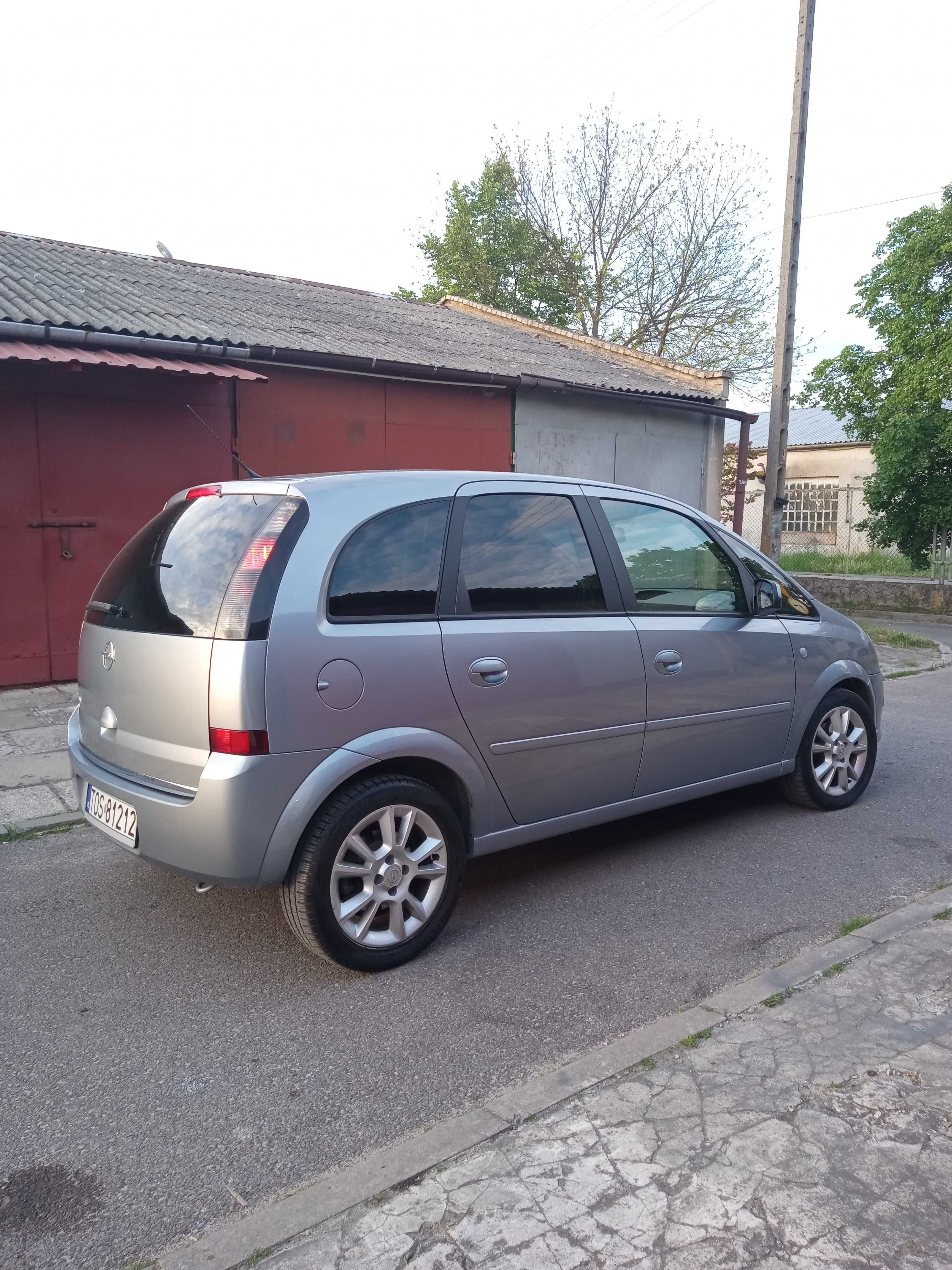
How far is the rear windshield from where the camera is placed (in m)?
3.30

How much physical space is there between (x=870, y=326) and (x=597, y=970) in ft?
71.0

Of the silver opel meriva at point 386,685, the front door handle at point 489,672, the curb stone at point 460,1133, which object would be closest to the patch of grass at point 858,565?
the silver opel meriva at point 386,685

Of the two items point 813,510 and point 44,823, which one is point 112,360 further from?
point 813,510

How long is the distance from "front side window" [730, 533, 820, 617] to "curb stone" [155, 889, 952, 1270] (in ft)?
6.61

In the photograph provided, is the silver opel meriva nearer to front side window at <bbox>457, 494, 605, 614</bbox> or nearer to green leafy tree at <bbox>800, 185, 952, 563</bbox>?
front side window at <bbox>457, 494, 605, 614</bbox>

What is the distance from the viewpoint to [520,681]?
148 inches

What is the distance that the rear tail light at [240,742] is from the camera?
122 inches

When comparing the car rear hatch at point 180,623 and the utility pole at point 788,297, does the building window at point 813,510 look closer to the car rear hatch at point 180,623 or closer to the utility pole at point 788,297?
the utility pole at point 788,297

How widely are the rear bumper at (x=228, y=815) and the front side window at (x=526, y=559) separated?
3.21 feet

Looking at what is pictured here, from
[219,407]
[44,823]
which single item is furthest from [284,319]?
[44,823]

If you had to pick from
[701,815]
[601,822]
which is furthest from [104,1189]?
[701,815]

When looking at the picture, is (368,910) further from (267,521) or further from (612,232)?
(612,232)

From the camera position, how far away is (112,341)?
7828 mm

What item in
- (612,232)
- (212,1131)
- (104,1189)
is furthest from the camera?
(612,232)
